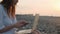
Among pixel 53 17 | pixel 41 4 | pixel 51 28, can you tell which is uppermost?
pixel 41 4

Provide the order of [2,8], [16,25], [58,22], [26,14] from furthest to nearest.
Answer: [58,22]
[26,14]
[2,8]
[16,25]

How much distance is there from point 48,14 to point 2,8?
182 centimetres

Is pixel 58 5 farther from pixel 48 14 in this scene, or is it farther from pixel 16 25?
pixel 16 25

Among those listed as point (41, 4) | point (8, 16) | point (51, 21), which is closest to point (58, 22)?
point (51, 21)

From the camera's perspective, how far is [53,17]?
113 inches

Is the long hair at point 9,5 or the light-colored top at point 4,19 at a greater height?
the long hair at point 9,5

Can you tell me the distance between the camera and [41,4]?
9.88ft

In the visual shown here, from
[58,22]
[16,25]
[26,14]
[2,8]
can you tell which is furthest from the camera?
[58,22]

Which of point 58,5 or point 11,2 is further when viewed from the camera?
point 58,5

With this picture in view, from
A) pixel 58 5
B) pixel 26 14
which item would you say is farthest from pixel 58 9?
pixel 26 14

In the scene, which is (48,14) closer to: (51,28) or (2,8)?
(51,28)

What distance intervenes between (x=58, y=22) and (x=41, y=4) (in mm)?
413

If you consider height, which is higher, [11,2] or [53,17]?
[11,2]

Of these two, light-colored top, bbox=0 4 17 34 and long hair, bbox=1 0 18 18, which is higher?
long hair, bbox=1 0 18 18
